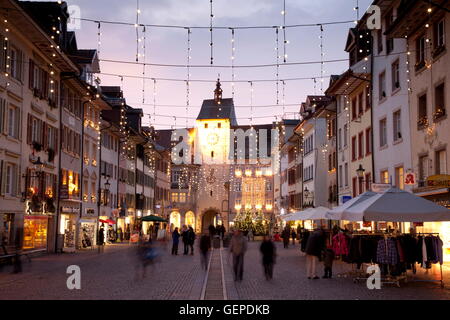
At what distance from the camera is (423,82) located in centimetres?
2838

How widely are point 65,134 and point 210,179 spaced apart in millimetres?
63258

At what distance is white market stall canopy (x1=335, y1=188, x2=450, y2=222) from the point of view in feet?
63.7

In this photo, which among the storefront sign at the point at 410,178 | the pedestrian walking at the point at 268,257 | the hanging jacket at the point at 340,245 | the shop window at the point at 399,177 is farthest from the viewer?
the shop window at the point at 399,177

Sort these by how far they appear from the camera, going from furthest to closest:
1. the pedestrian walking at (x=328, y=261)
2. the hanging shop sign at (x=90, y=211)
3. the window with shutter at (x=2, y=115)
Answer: the hanging shop sign at (x=90, y=211)
the window with shutter at (x=2, y=115)
the pedestrian walking at (x=328, y=261)

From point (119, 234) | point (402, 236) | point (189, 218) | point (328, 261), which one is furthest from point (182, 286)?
point (189, 218)

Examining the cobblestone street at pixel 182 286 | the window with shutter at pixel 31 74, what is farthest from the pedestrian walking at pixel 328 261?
the window with shutter at pixel 31 74

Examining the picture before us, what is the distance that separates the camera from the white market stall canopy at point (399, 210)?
19422 millimetres

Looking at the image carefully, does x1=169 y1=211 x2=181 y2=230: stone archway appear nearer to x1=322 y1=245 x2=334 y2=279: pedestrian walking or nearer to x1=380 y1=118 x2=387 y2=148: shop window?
x1=380 y1=118 x2=387 y2=148: shop window

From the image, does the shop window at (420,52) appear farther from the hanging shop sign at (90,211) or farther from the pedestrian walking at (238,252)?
the hanging shop sign at (90,211)

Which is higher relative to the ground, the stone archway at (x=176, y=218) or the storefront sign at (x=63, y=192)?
the storefront sign at (x=63, y=192)

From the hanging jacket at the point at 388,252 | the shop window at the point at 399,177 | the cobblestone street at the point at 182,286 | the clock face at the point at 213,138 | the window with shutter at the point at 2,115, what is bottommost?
the cobblestone street at the point at 182,286

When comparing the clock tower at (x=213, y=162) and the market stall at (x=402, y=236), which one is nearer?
the market stall at (x=402, y=236)

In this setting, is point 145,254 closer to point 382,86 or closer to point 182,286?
point 182,286
